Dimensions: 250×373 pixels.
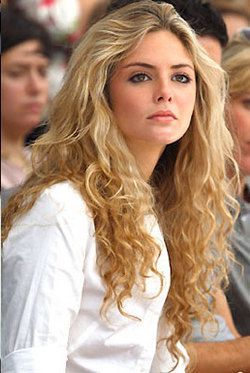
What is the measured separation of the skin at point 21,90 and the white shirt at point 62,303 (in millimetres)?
1924

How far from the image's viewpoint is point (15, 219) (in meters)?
2.30

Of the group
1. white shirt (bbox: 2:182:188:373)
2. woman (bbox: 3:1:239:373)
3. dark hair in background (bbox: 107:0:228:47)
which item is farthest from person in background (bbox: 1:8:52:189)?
white shirt (bbox: 2:182:188:373)

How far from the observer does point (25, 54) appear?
14.2 feet

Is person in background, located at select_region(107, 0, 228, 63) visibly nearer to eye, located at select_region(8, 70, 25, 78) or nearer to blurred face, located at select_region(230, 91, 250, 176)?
blurred face, located at select_region(230, 91, 250, 176)

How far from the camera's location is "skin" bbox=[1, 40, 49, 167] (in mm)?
4258

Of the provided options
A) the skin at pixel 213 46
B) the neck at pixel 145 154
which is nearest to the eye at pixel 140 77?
the neck at pixel 145 154

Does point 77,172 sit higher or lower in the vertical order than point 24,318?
higher

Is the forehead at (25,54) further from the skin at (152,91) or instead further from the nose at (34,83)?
the skin at (152,91)

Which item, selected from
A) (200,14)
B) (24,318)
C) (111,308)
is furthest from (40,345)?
(200,14)

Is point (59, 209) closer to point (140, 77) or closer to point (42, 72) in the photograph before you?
point (140, 77)

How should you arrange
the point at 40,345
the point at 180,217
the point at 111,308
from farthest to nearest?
→ the point at 180,217 < the point at 111,308 < the point at 40,345

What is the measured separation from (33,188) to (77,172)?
0.10 metres

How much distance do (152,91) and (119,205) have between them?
0.81ft

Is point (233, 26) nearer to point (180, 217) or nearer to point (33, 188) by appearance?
point (180, 217)
